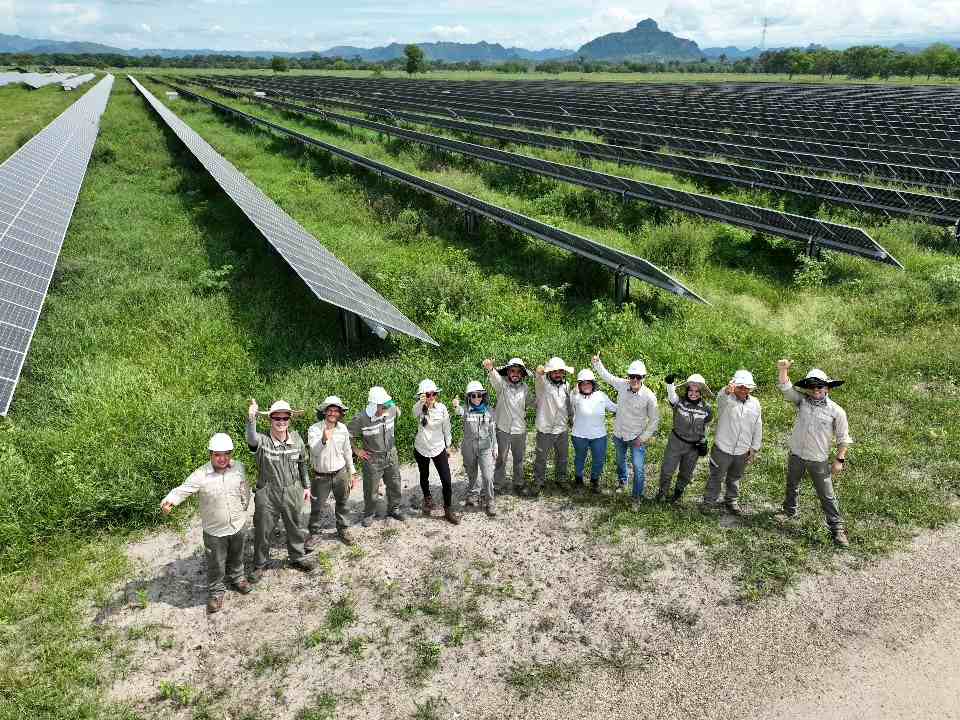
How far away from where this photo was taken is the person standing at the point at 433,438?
679 centimetres

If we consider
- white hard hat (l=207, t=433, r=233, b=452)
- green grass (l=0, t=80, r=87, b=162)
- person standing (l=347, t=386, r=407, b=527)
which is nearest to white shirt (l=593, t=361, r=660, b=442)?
person standing (l=347, t=386, r=407, b=527)

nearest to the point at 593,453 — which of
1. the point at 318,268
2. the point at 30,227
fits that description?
the point at 318,268

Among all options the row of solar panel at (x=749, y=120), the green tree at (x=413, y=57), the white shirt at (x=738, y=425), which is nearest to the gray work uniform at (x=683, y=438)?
the white shirt at (x=738, y=425)

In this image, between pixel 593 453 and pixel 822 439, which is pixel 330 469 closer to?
pixel 593 453

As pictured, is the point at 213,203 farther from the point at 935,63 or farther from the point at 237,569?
the point at 935,63

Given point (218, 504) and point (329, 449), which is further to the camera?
point (329, 449)

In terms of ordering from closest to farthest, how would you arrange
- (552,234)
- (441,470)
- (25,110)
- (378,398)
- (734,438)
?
(378,398), (734,438), (441,470), (552,234), (25,110)

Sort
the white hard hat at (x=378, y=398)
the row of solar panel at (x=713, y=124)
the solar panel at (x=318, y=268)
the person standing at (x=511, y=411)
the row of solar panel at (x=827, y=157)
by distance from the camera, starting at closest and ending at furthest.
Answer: the white hard hat at (x=378, y=398) < the person standing at (x=511, y=411) < the solar panel at (x=318, y=268) < the row of solar panel at (x=827, y=157) < the row of solar panel at (x=713, y=124)

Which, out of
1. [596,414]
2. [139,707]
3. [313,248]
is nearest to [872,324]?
[596,414]

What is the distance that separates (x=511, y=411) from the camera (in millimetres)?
7137

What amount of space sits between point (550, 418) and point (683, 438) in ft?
5.04

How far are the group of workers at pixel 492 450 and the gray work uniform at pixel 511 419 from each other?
1 cm

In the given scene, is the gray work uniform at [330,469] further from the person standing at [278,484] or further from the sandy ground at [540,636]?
the sandy ground at [540,636]

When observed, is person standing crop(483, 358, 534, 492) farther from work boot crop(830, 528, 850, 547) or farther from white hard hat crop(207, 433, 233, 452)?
work boot crop(830, 528, 850, 547)
